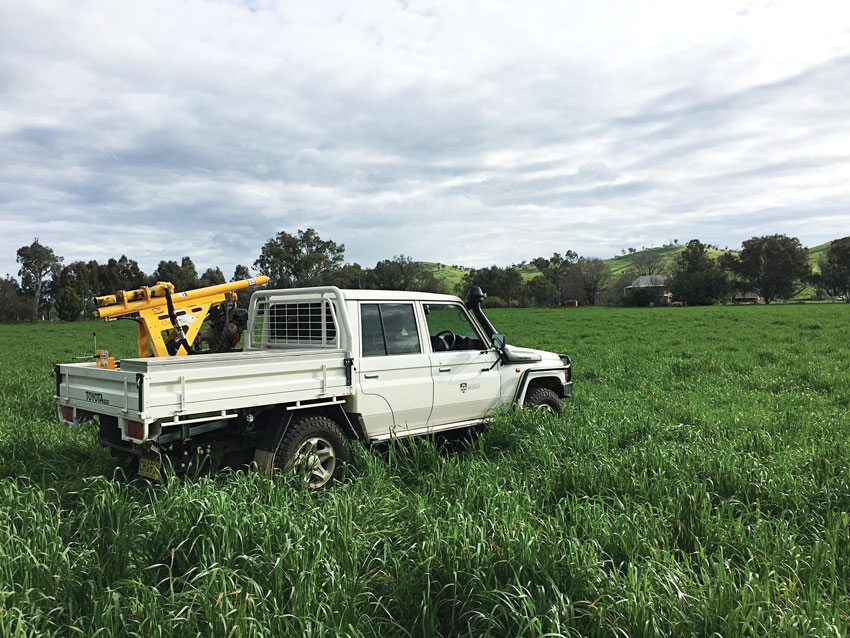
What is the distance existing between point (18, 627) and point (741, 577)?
12.7 ft

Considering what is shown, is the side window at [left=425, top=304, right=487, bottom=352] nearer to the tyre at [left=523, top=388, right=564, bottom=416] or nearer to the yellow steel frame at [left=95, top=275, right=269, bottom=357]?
the tyre at [left=523, top=388, right=564, bottom=416]

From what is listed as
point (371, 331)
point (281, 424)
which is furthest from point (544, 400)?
point (281, 424)

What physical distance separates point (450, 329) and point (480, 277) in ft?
256

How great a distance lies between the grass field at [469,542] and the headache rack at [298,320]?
140 centimetres

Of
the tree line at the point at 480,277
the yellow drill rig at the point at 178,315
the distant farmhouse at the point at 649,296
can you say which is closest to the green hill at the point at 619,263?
the tree line at the point at 480,277

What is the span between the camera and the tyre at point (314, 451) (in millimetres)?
5035

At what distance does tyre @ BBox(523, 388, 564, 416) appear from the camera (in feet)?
24.6

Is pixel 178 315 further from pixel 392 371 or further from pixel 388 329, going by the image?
pixel 392 371

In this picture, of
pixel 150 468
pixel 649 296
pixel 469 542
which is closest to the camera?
pixel 469 542

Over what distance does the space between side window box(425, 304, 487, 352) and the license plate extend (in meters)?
3.14

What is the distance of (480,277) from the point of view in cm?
8425

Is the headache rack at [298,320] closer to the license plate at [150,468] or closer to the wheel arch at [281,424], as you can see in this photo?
the wheel arch at [281,424]

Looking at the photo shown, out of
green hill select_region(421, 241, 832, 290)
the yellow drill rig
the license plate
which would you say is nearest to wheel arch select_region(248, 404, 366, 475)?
the license plate

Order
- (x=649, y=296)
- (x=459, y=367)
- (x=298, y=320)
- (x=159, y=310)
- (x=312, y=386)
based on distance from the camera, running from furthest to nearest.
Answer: (x=649, y=296) < (x=159, y=310) < (x=459, y=367) < (x=298, y=320) < (x=312, y=386)
